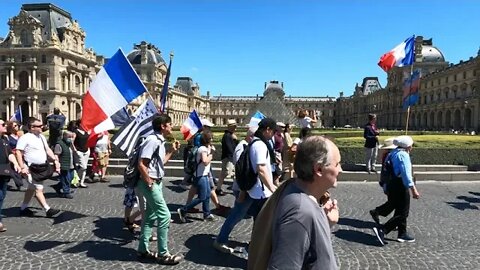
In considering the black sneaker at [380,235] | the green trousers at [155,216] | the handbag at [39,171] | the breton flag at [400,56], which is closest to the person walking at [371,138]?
the breton flag at [400,56]

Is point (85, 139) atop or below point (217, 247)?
atop

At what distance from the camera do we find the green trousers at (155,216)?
4.96 m

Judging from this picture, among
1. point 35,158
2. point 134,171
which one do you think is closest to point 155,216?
point 134,171

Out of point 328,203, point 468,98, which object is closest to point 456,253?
point 328,203

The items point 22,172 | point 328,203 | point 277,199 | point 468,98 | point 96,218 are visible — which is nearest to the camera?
point 277,199

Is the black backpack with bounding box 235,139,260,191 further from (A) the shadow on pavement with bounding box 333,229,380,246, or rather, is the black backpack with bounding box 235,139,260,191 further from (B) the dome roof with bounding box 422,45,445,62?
(B) the dome roof with bounding box 422,45,445,62

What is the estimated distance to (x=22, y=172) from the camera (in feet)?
21.9

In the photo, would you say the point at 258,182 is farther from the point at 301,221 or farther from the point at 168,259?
the point at 301,221

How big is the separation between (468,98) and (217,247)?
7075 cm

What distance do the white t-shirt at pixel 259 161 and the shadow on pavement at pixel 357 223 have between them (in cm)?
271

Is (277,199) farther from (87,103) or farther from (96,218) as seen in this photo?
(96,218)

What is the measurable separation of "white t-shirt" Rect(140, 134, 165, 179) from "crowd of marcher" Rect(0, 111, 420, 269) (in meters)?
0.01

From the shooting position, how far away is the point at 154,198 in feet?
16.4

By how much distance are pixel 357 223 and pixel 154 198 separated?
412 cm
